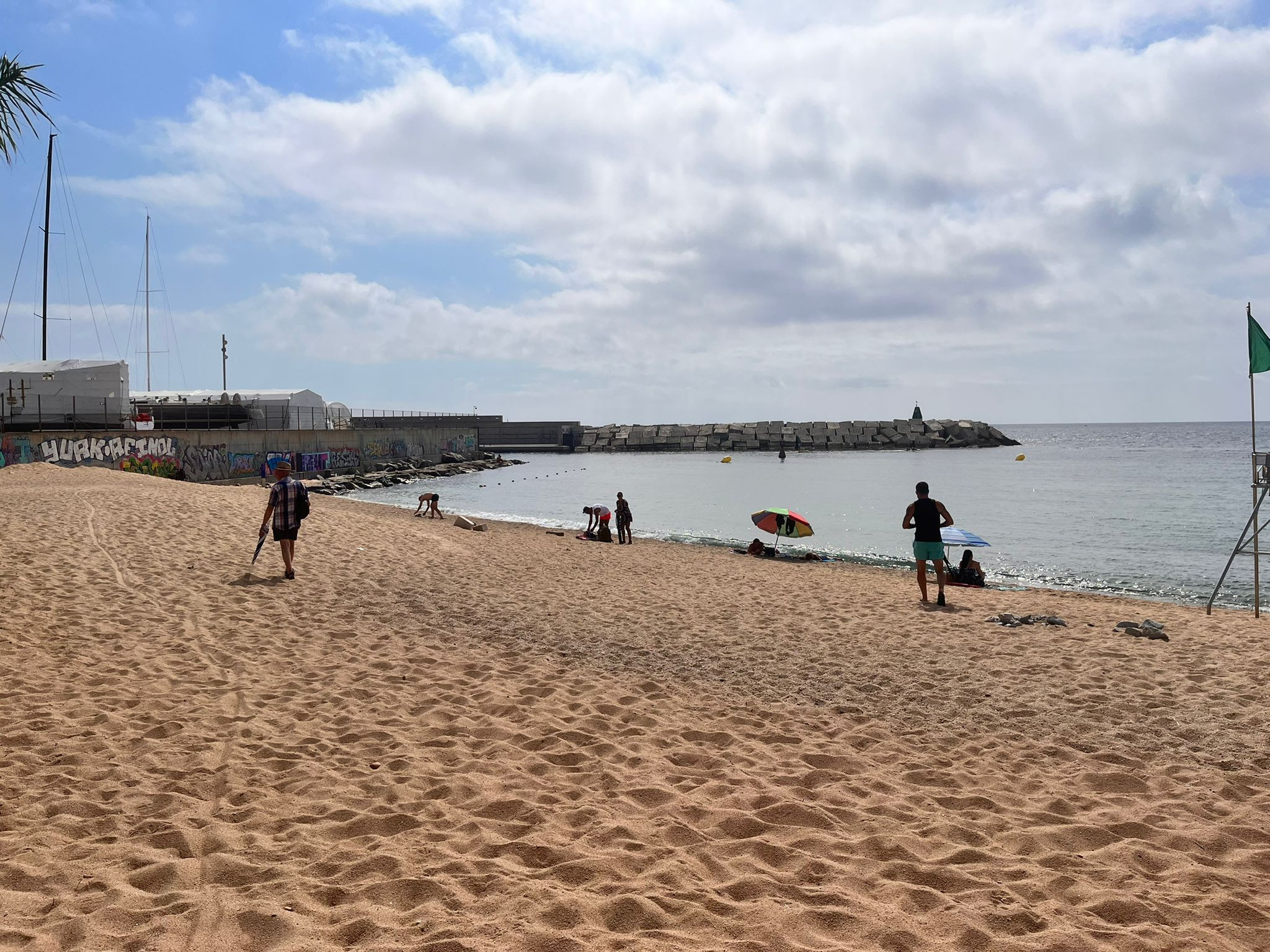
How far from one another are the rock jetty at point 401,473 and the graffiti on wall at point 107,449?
6059 mm

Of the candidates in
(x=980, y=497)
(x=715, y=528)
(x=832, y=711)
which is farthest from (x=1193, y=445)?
(x=832, y=711)

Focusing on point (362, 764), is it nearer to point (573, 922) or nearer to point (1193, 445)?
point (573, 922)

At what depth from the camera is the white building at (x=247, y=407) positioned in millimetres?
45125

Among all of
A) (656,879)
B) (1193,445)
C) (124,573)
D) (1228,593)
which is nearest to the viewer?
(656,879)

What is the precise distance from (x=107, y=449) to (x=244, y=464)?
681cm

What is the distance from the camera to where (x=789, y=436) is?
99188 mm

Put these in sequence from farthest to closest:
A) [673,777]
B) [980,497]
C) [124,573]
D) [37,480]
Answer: [980,497], [37,480], [124,573], [673,777]

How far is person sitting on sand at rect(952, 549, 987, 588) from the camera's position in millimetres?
15719

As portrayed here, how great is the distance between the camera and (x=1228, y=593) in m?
16.4

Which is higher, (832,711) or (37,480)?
(37,480)

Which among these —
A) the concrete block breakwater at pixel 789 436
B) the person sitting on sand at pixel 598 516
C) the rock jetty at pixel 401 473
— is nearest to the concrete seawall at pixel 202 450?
the rock jetty at pixel 401 473

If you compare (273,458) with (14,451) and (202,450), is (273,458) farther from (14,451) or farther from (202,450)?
(14,451)

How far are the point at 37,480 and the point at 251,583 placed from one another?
15.6 meters

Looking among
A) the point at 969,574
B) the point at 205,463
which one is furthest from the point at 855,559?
the point at 205,463
